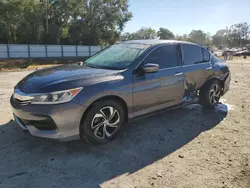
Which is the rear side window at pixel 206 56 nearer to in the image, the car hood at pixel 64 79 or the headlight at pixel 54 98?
the car hood at pixel 64 79

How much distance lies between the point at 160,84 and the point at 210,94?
1.72 meters

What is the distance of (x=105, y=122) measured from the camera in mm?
3363

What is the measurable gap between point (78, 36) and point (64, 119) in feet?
105

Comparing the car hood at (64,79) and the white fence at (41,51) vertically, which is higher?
the white fence at (41,51)

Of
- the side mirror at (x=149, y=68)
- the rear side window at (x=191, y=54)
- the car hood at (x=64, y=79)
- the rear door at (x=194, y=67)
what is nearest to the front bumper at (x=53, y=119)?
the car hood at (x=64, y=79)

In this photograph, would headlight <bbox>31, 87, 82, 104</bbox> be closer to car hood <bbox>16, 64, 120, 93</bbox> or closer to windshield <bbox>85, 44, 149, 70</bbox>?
car hood <bbox>16, 64, 120, 93</bbox>

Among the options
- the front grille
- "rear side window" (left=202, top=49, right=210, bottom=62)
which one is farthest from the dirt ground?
"rear side window" (left=202, top=49, right=210, bottom=62)

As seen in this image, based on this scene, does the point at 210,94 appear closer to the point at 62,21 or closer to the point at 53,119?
the point at 53,119

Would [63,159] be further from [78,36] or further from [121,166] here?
[78,36]

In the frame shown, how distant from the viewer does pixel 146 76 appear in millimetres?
3727

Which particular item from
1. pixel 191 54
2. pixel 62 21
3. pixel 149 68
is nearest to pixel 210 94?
pixel 191 54

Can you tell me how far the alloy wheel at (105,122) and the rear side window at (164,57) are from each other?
109cm

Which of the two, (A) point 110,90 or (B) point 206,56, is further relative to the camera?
(B) point 206,56

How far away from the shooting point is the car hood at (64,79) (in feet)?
9.82
